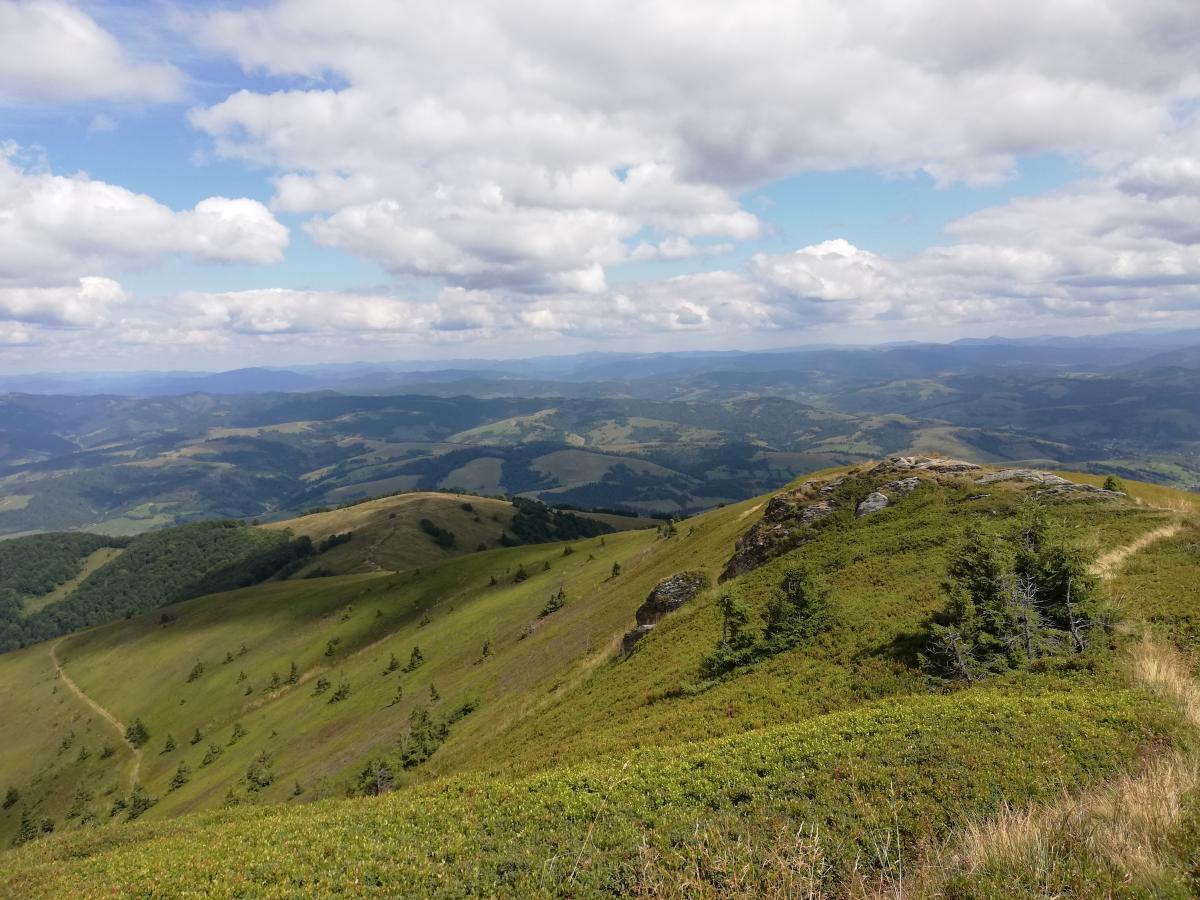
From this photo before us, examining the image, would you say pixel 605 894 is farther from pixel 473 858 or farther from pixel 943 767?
pixel 943 767

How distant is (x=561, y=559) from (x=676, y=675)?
88.2 metres

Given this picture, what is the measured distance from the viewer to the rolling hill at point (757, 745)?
1218cm

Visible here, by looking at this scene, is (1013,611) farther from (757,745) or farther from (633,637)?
(633,637)

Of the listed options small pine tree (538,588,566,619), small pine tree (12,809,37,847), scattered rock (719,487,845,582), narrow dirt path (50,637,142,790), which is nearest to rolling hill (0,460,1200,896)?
scattered rock (719,487,845,582)

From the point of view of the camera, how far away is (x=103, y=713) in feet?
378

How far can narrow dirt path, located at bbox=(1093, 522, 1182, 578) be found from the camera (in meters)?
30.4

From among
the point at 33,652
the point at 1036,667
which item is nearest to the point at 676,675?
the point at 1036,667

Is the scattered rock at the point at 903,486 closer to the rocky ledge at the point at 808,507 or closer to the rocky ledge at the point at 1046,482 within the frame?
the rocky ledge at the point at 808,507

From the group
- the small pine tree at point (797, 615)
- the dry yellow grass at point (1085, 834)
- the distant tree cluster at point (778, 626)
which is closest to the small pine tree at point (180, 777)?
the distant tree cluster at point (778, 626)

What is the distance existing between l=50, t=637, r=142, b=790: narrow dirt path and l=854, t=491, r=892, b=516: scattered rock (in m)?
108

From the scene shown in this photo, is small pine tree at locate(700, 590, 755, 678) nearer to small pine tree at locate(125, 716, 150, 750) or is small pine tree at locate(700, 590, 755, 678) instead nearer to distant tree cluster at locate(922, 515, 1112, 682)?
distant tree cluster at locate(922, 515, 1112, 682)

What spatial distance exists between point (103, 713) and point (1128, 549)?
550ft

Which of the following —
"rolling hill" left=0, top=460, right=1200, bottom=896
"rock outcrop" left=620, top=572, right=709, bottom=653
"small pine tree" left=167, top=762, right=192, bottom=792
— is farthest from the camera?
"small pine tree" left=167, top=762, right=192, bottom=792

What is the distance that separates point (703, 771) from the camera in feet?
55.7
